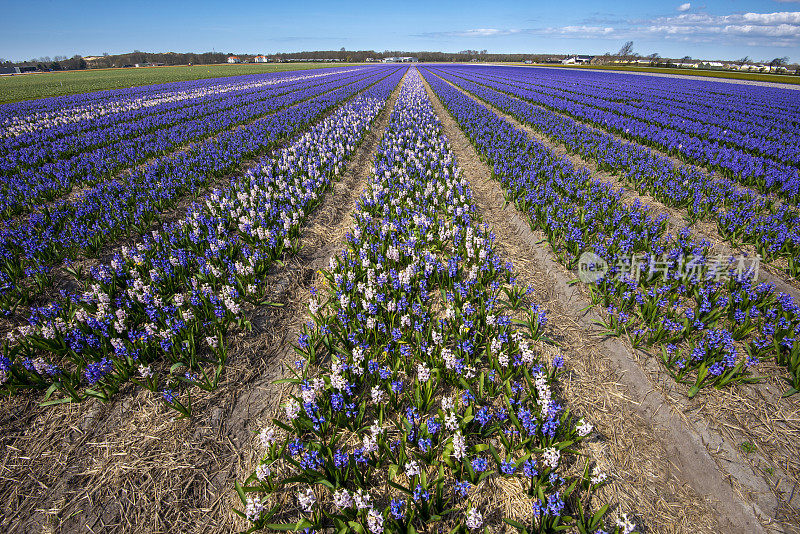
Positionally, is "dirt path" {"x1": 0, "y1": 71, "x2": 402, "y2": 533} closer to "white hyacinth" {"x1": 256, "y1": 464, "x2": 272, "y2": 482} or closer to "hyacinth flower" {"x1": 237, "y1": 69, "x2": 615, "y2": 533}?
"hyacinth flower" {"x1": 237, "y1": 69, "x2": 615, "y2": 533}

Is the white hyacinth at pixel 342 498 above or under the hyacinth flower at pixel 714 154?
under

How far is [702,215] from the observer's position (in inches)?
330

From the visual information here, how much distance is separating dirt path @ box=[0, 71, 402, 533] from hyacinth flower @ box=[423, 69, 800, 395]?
544 centimetres

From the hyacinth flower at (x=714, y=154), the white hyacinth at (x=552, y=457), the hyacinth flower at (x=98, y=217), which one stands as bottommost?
the white hyacinth at (x=552, y=457)

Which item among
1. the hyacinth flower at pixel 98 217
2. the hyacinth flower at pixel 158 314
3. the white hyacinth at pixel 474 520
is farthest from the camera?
the hyacinth flower at pixel 98 217

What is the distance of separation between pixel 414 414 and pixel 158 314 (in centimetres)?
402

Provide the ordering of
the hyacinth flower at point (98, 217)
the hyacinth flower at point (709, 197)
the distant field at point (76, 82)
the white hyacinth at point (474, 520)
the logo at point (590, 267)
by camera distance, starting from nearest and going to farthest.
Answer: the white hyacinth at point (474, 520) → the hyacinth flower at point (98, 217) → the logo at point (590, 267) → the hyacinth flower at point (709, 197) → the distant field at point (76, 82)

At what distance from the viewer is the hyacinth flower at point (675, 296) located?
4.27 metres

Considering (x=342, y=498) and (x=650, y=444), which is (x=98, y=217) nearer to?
(x=342, y=498)

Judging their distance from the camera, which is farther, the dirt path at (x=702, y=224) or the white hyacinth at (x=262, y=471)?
the dirt path at (x=702, y=224)

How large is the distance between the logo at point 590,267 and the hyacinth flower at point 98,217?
9769mm

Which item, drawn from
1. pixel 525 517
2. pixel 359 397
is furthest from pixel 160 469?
pixel 525 517

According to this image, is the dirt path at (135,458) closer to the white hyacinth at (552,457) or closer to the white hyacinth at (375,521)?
the white hyacinth at (375,521)

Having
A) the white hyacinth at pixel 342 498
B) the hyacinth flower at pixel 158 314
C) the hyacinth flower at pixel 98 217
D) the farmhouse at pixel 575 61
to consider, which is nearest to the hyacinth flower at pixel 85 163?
the hyacinth flower at pixel 98 217
